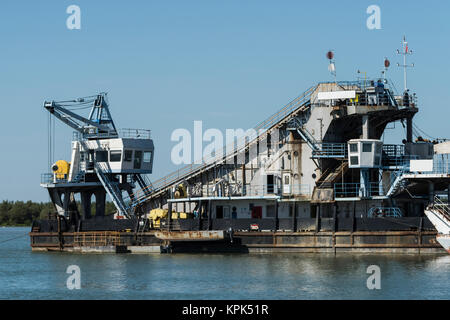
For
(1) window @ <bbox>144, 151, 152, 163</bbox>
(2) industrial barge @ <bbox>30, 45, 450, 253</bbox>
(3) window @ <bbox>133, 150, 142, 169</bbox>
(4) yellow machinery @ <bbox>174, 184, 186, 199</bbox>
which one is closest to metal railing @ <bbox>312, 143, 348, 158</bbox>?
(2) industrial barge @ <bbox>30, 45, 450, 253</bbox>

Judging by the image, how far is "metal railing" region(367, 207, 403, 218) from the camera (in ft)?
188

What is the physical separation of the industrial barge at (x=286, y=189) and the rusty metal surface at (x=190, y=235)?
75 millimetres

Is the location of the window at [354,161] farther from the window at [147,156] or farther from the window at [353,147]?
the window at [147,156]

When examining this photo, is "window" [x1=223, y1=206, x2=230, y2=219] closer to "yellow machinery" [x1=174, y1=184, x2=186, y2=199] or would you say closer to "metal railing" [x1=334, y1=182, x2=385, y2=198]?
"yellow machinery" [x1=174, y1=184, x2=186, y2=199]

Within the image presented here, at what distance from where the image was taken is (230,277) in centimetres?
4700

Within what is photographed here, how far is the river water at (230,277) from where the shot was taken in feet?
137

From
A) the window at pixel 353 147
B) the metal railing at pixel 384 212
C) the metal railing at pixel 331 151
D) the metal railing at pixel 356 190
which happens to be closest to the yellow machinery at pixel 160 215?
the metal railing at pixel 331 151

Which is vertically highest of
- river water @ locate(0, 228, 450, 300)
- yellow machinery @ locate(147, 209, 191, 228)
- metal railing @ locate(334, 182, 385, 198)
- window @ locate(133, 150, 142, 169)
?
window @ locate(133, 150, 142, 169)

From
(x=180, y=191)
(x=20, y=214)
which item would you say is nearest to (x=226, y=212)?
(x=180, y=191)

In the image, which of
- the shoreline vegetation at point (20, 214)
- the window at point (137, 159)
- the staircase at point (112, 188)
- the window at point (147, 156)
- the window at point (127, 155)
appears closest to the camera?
the staircase at point (112, 188)

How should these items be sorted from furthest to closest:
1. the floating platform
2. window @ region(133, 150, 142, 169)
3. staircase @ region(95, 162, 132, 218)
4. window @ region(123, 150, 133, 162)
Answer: window @ region(133, 150, 142, 169) < window @ region(123, 150, 133, 162) < staircase @ region(95, 162, 132, 218) < the floating platform

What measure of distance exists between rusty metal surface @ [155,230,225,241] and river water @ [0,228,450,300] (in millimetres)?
1195

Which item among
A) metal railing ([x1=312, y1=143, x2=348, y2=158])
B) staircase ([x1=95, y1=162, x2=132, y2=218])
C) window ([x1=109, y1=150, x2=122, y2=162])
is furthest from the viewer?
window ([x1=109, y1=150, x2=122, y2=162])

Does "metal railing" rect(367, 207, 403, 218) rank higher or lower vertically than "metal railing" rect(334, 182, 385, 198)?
lower
